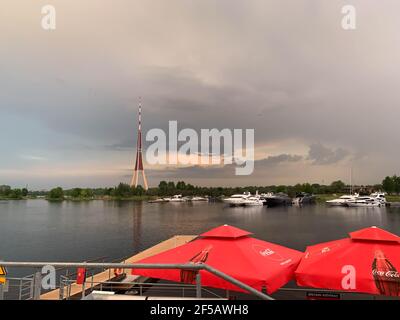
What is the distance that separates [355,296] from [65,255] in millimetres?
34513

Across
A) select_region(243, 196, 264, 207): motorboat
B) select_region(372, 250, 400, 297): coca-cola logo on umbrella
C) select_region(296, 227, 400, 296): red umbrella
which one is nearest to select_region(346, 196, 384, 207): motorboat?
select_region(243, 196, 264, 207): motorboat

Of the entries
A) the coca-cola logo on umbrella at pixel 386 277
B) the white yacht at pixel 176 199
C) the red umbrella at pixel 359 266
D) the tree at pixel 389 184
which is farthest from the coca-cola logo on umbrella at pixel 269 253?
the tree at pixel 389 184

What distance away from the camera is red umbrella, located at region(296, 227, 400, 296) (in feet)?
22.4

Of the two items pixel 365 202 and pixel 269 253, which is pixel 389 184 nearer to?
pixel 365 202

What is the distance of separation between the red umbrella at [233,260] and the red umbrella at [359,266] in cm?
61

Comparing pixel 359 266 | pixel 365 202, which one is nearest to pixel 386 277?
pixel 359 266

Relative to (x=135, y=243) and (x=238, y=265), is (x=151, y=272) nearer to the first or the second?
(x=238, y=265)

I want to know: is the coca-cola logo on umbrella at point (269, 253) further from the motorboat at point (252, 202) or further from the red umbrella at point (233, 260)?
the motorboat at point (252, 202)

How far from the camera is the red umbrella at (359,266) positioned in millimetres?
6840

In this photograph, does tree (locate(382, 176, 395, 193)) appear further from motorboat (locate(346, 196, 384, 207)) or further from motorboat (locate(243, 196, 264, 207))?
motorboat (locate(243, 196, 264, 207))

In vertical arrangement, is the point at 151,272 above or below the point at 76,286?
above

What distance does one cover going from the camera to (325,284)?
7230 millimetres

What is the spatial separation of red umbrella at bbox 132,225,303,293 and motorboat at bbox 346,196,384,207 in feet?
422
